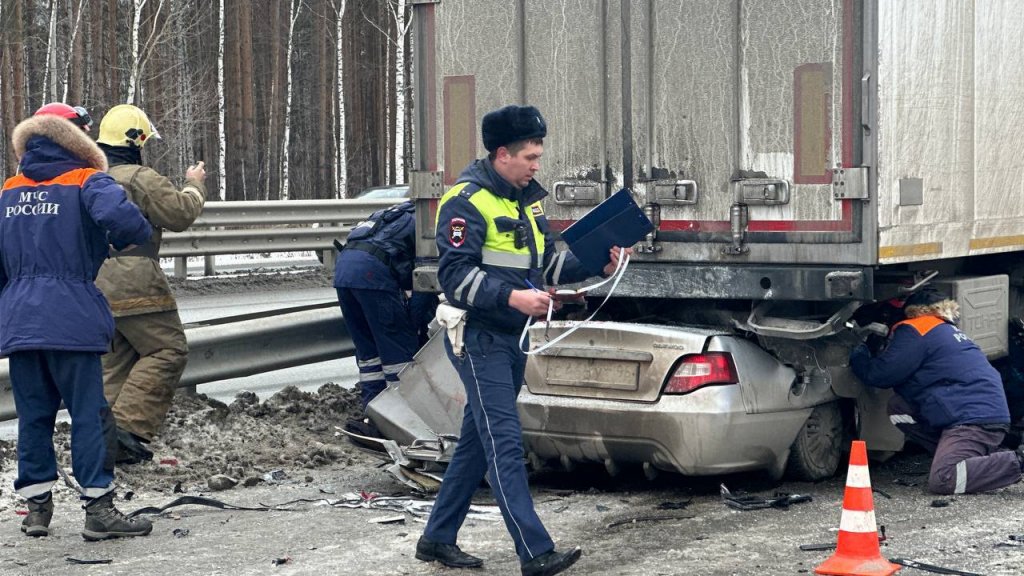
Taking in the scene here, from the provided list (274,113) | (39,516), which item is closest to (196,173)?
(39,516)

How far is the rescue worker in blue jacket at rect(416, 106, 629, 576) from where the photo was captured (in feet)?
19.0

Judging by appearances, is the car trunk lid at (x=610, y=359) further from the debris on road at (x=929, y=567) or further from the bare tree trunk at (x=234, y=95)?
the bare tree trunk at (x=234, y=95)

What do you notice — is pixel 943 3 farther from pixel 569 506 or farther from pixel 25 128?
pixel 25 128

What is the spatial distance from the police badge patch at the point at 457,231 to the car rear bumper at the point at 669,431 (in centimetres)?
159

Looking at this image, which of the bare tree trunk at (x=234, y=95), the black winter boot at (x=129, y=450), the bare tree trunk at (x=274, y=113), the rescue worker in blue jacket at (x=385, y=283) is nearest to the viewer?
the black winter boot at (x=129, y=450)

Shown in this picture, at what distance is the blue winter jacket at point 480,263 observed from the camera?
578cm

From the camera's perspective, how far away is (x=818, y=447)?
7.57 metres

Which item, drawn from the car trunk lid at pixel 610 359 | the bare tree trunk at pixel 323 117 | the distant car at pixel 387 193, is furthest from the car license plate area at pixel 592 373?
the bare tree trunk at pixel 323 117

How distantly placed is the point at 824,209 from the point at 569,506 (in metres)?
1.78

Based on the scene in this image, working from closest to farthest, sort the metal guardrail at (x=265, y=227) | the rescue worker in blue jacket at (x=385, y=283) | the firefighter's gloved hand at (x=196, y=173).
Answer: the firefighter's gloved hand at (x=196, y=173) < the rescue worker in blue jacket at (x=385, y=283) < the metal guardrail at (x=265, y=227)

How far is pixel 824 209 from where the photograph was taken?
7023mm

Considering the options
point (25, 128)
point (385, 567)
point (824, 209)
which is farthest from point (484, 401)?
point (25, 128)

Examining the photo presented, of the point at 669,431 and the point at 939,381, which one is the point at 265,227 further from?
the point at 669,431

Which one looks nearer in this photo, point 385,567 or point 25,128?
point 385,567
